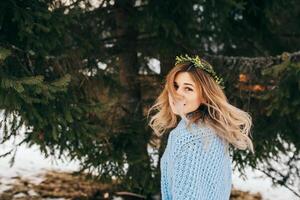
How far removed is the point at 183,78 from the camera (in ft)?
8.91

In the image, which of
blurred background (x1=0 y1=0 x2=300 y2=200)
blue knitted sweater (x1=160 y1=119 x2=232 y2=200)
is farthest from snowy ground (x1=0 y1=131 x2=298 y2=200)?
blue knitted sweater (x1=160 y1=119 x2=232 y2=200)

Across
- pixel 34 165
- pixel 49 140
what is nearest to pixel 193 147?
pixel 49 140

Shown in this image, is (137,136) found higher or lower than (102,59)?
lower

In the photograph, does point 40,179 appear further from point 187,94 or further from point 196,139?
point 196,139

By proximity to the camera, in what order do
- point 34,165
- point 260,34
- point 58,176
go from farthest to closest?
point 34,165, point 58,176, point 260,34

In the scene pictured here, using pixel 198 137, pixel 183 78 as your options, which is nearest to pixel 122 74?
pixel 183 78

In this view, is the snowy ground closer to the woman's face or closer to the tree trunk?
the tree trunk

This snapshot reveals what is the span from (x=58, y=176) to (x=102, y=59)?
3.87 m

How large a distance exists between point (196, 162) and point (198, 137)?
0.44 feet

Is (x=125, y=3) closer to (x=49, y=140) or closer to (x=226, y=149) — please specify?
(x=49, y=140)

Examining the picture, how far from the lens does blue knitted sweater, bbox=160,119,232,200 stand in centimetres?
255

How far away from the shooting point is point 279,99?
493 centimetres

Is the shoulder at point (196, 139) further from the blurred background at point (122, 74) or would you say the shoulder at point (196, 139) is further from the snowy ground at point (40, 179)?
the snowy ground at point (40, 179)

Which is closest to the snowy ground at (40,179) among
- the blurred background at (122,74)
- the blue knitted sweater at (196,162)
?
the blurred background at (122,74)
